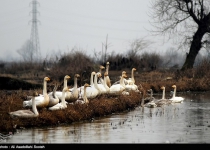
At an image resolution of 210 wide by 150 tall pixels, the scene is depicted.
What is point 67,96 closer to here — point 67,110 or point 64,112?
point 67,110

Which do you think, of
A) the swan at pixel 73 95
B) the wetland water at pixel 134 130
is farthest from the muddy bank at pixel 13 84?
the wetland water at pixel 134 130

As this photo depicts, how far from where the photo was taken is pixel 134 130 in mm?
17219

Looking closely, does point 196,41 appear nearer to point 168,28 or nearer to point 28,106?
point 168,28

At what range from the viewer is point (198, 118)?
2047 cm

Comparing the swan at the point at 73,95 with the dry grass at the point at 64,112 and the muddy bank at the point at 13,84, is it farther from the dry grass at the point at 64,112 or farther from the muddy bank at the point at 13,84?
the muddy bank at the point at 13,84

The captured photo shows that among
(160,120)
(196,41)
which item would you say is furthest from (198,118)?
(196,41)

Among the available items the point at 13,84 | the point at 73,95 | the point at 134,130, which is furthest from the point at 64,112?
the point at 13,84

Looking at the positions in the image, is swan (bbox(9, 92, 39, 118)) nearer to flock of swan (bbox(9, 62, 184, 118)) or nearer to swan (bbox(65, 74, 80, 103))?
flock of swan (bbox(9, 62, 184, 118))

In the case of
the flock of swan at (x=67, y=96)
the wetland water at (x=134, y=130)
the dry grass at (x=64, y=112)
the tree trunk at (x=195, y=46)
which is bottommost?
the wetland water at (x=134, y=130)

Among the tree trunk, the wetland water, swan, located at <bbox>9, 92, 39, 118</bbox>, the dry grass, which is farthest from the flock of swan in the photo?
the tree trunk

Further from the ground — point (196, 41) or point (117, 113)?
point (196, 41)

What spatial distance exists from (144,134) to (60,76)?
20.0 meters

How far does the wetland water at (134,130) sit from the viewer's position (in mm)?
15266

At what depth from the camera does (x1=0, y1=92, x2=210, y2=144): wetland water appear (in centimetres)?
1527
